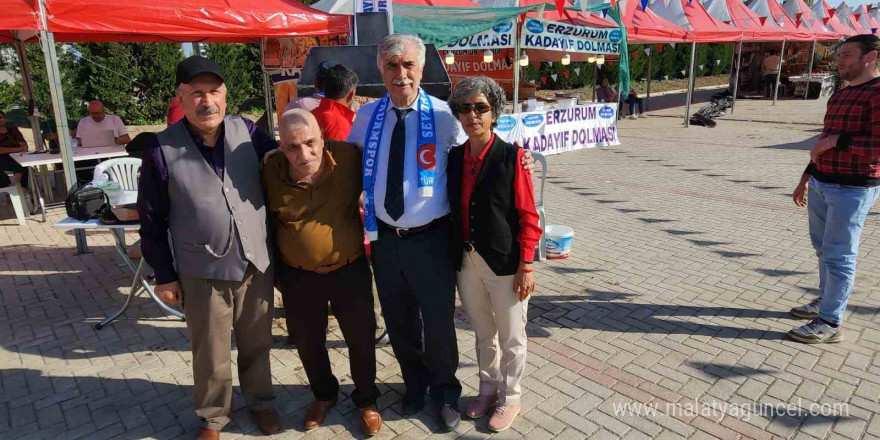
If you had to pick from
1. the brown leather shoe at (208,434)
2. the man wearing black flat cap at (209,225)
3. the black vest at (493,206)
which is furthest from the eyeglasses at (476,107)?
the brown leather shoe at (208,434)

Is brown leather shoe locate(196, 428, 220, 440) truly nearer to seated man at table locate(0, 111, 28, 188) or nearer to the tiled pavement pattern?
the tiled pavement pattern

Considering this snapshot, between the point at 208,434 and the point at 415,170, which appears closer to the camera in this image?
the point at 415,170

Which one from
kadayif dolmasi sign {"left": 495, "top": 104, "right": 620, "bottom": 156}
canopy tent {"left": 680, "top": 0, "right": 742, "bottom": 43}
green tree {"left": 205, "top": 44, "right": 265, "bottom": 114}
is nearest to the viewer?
kadayif dolmasi sign {"left": 495, "top": 104, "right": 620, "bottom": 156}

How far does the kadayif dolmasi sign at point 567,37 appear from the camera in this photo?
9.72 m

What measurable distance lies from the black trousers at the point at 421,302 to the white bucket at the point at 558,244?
255cm

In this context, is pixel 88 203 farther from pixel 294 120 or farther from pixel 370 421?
pixel 370 421

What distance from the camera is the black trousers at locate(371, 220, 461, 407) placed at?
2.53 m

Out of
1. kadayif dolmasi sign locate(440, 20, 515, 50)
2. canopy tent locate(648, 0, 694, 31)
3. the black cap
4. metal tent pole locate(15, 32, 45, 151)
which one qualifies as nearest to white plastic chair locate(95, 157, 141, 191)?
metal tent pole locate(15, 32, 45, 151)

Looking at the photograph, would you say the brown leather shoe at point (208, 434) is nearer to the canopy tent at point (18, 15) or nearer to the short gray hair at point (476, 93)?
the short gray hair at point (476, 93)

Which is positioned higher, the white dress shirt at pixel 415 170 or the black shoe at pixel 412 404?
the white dress shirt at pixel 415 170

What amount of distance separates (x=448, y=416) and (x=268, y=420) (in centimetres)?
92

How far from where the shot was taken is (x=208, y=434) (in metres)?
2.70

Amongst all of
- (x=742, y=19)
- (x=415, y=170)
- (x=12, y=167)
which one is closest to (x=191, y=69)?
(x=415, y=170)

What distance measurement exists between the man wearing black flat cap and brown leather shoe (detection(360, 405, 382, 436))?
667 millimetres
